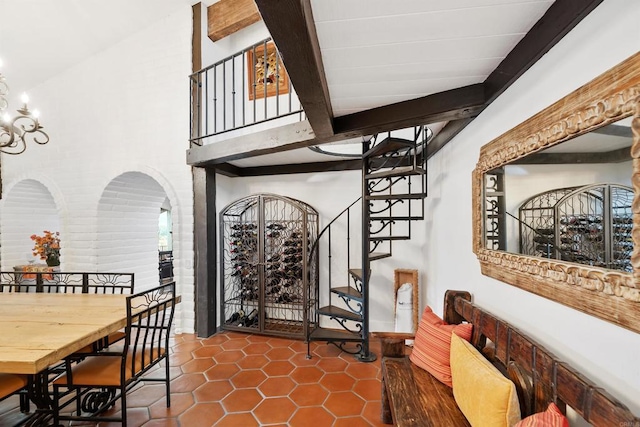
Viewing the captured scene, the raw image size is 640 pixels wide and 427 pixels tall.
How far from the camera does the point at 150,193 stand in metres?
4.13

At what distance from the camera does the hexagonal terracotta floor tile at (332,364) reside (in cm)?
259

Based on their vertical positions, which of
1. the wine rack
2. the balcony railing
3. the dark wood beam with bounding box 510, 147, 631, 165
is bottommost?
the wine rack

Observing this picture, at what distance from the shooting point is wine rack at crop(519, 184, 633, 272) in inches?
30.4

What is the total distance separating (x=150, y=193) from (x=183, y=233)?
1.29m

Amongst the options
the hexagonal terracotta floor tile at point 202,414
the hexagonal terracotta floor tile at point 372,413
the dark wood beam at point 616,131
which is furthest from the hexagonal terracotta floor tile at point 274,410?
the dark wood beam at point 616,131

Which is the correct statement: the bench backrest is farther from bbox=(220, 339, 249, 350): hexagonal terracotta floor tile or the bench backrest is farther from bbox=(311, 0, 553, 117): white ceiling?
bbox=(220, 339, 249, 350): hexagonal terracotta floor tile

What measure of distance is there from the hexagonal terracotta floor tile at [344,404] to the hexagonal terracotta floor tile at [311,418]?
0.21 feet

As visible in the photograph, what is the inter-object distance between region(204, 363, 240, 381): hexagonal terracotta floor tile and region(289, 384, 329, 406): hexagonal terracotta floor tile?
0.66 meters

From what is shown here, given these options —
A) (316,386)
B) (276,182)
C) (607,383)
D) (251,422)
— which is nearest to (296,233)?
Answer: (276,182)

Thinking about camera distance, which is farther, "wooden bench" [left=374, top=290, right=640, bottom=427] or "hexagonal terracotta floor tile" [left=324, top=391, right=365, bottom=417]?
"hexagonal terracotta floor tile" [left=324, top=391, right=365, bottom=417]

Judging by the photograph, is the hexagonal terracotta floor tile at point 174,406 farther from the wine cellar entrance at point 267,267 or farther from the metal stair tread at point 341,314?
the metal stair tread at point 341,314

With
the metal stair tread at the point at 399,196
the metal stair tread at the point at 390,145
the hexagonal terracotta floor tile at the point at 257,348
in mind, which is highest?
the metal stair tread at the point at 390,145

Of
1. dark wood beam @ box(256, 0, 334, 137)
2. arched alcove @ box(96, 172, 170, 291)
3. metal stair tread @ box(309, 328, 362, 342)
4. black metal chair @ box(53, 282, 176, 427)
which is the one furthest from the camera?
arched alcove @ box(96, 172, 170, 291)

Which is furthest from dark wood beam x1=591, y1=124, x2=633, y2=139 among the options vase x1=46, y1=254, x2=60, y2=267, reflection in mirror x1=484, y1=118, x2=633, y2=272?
vase x1=46, y1=254, x2=60, y2=267
